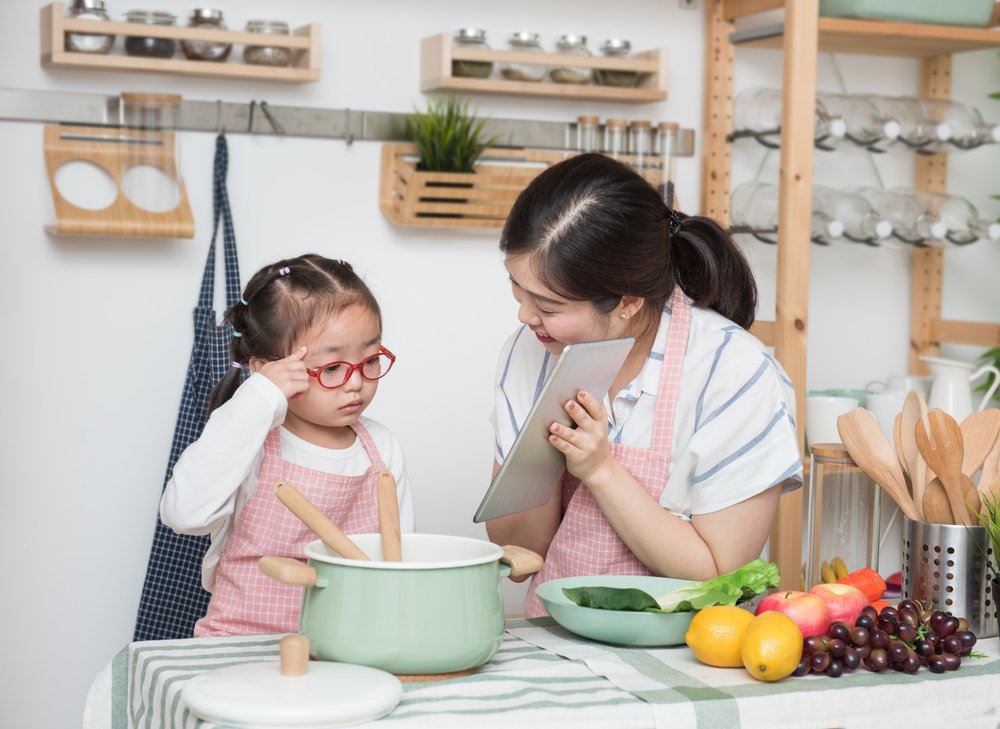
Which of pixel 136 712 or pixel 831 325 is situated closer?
pixel 136 712

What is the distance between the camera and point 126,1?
2.30 meters

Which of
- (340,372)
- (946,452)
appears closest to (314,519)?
(340,372)

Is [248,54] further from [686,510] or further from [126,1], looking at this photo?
[686,510]

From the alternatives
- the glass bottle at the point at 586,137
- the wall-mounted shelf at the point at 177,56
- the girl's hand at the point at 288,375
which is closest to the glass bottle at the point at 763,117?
the glass bottle at the point at 586,137

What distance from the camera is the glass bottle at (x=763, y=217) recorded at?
255 centimetres

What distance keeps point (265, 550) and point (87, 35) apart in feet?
3.68

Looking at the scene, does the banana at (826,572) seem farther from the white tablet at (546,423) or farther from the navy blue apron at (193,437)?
the navy blue apron at (193,437)

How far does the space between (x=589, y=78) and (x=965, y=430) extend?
4.33 feet

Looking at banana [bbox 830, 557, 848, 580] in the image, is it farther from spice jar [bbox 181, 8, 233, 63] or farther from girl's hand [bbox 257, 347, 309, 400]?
spice jar [bbox 181, 8, 233, 63]

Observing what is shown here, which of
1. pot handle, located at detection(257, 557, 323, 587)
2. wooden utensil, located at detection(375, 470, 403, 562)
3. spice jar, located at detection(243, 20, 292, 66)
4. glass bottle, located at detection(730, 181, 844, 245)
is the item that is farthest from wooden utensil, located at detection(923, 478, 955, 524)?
spice jar, located at detection(243, 20, 292, 66)

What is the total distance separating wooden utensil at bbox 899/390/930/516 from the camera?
1.43m

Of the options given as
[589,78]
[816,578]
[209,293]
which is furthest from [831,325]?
[209,293]

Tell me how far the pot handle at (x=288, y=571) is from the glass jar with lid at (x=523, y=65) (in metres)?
1.63

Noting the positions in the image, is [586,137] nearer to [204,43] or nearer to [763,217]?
[763,217]
